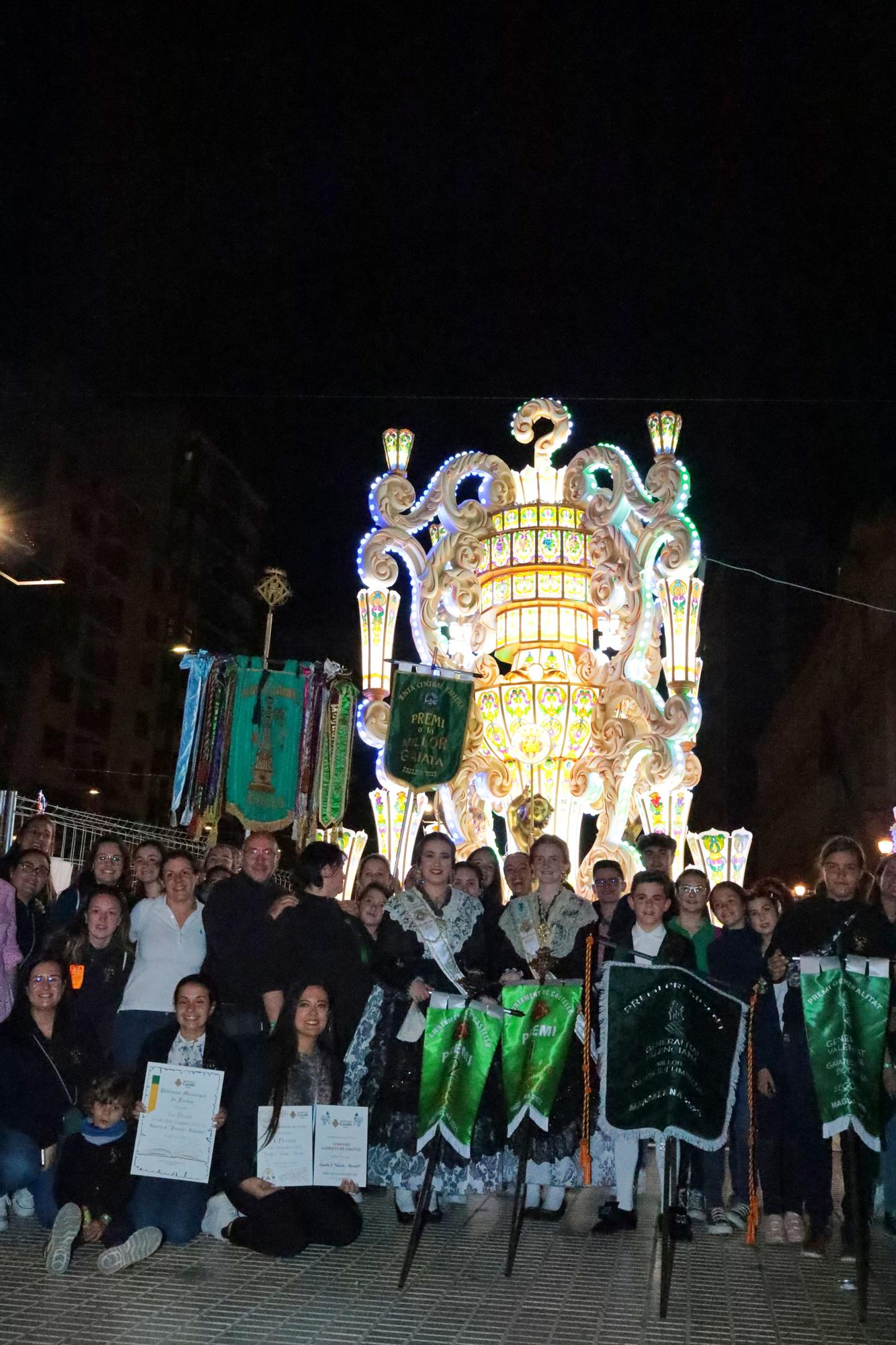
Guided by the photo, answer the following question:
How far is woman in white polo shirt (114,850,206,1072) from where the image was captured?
634 centimetres

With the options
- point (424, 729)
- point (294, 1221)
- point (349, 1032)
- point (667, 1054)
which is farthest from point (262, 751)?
point (667, 1054)

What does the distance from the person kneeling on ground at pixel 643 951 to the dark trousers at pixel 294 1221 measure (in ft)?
4.05

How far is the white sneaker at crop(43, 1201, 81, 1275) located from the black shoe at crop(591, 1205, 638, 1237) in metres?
2.32

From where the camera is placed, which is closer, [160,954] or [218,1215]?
[218,1215]

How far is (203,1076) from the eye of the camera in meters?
5.51

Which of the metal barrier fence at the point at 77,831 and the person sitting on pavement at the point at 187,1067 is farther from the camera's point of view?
the metal barrier fence at the point at 77,831

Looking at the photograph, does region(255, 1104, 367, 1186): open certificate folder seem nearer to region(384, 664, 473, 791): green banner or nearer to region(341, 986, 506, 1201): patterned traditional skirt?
region(341, 986, 506, 1201): patterned traditional skirt

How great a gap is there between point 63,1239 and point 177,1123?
24.4 inches

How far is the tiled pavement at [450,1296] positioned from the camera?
4.37 m

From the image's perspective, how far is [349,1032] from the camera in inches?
255

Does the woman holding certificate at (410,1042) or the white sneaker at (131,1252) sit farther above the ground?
the woman holding certificate at (410,1042)

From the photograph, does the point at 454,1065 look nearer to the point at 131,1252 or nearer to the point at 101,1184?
the point at 131,1252

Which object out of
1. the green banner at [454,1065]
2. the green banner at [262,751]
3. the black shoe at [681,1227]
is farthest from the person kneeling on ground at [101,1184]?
the green banner at [262,751]

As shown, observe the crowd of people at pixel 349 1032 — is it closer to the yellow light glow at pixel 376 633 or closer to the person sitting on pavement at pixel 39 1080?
the person sitting on pavement at pixel 39 1080
